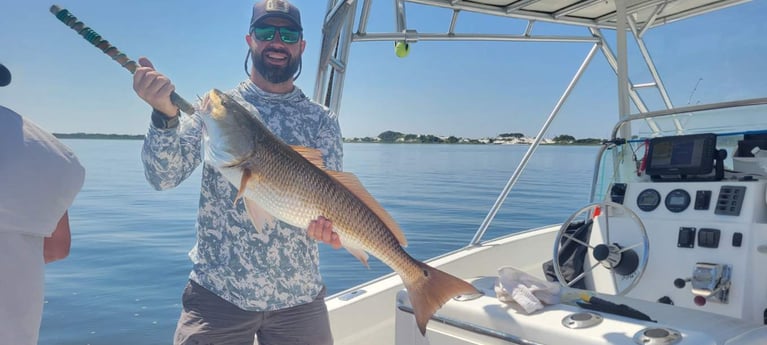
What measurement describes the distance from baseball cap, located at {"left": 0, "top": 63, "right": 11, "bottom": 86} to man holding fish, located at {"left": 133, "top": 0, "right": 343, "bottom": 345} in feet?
2.07

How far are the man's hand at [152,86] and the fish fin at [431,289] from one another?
1.01 m

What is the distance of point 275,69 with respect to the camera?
7.31 feet

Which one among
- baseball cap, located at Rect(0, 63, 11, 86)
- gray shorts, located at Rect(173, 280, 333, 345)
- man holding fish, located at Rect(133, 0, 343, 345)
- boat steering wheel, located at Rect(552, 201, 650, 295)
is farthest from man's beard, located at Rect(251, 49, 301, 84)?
boat steering wheel, located at Rect(552, 201, 650, 295)

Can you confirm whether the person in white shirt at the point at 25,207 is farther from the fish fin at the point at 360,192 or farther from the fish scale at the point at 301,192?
the fish fin at the point at 360,192

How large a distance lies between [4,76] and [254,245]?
1.04m

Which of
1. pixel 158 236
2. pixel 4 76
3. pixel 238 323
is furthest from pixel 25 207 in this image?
pixel 158 236

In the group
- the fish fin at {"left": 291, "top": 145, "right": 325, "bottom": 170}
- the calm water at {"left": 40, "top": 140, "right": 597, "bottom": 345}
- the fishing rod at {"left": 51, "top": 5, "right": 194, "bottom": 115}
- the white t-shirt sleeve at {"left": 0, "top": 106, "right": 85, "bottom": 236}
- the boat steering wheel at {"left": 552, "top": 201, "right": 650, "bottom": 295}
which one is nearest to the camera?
the white t-shirt sleeve at {"left": 0, "top": 106, "right": 85, "bottom": 236}

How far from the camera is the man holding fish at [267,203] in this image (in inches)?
73.0

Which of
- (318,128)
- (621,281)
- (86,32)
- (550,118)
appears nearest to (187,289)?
(318,128)

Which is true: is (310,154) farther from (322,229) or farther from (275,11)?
(275,11)

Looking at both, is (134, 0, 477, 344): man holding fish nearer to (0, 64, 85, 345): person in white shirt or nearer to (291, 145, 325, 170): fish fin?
(291, 145, 325, 170): fish fin

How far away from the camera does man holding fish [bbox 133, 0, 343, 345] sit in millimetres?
2078

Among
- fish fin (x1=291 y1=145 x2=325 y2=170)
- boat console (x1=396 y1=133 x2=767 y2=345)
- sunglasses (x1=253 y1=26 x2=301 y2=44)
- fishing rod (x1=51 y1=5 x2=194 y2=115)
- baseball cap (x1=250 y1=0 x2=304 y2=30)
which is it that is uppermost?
baseball cap (x1=250 y1=0 x2=304 y2=30)

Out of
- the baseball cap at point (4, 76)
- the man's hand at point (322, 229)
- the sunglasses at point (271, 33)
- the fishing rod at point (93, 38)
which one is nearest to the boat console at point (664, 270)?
the man's hand at point (322, 229)
